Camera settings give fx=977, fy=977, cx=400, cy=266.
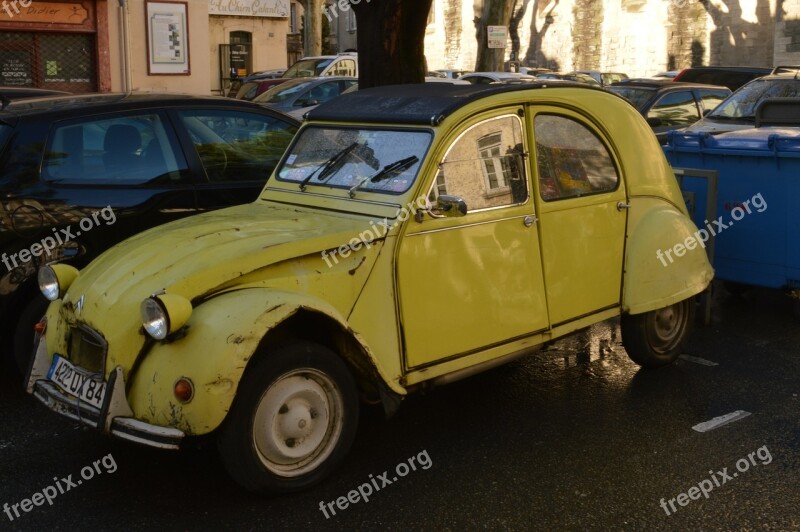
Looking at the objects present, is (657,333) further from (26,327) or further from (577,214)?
(26,327)

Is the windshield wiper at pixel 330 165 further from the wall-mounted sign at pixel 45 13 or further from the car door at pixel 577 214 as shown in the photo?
the wall-mounted sign at pixel 45 13

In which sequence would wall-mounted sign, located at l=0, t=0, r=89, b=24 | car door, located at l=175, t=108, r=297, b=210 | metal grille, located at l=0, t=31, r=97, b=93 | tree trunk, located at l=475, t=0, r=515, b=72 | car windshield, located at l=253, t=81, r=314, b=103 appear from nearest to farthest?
1. car door, located at l=175, t=108, r=297, b=210
2. car windshield, located at l=253, t=81, r=314, b=103
3. wall-mounted sign, located at l=0, t=0, r=89, b=24
4. metal grille, located at l=0, t=31, r=97, b=93
5. tree trunk, located at l=475, t=0, r=515, b=72

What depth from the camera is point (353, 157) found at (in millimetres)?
5281

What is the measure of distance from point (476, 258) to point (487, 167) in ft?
1.67

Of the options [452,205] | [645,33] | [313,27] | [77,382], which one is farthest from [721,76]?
[645,33]

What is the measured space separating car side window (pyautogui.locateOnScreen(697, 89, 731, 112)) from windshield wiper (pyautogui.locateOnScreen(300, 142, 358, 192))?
10.6 m

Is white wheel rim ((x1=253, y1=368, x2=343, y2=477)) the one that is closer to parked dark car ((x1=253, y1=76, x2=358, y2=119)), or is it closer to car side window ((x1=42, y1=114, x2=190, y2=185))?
car side window ((x1=42, y1=114, x2=190, y2=185))

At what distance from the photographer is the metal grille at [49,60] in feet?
67.1

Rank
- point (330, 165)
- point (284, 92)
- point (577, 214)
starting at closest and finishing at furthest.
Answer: point (330, 165), point (577, 214), point (284, 92)

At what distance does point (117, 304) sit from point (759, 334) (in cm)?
485

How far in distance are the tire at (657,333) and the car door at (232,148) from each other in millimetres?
2631

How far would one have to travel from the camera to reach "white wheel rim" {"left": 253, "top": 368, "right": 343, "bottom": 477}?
14.0 feet

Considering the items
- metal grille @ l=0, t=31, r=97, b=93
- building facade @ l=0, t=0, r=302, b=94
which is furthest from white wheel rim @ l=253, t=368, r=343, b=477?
metal grille @ l=0, t=31, r=97, b=93

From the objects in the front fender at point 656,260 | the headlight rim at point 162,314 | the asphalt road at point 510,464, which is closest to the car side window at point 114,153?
the asphalt road at point 510,464
